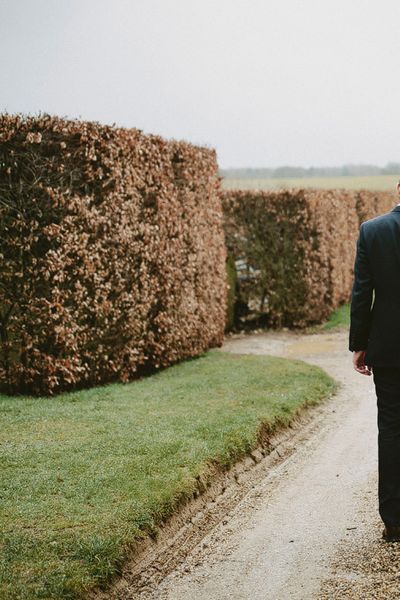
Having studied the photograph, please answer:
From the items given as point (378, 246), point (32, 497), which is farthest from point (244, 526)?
point (378, 246)

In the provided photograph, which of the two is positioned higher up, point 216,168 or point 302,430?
point 216,168

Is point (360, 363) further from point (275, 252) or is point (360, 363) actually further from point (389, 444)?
point (275, 252)

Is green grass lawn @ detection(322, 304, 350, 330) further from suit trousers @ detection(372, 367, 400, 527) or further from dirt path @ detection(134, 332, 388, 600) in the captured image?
suit trousers @ detection(372, 367, 400, 527)

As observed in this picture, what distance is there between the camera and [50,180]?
31.9 ft

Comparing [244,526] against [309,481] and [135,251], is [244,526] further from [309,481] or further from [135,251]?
[135,251]

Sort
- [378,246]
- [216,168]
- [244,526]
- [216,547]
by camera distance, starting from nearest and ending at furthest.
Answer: [378,246] < [216,547] < [244,526] < [216,168]

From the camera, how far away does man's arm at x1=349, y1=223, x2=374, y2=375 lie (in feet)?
17.4

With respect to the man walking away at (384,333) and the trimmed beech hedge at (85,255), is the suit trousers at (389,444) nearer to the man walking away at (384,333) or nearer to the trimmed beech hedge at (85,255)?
the man walking away at (384,333)

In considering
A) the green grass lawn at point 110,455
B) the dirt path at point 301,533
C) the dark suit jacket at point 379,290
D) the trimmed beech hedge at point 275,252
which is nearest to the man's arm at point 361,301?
the dark suit jacket at point 379,290

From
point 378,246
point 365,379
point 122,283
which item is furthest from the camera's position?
point 365,379

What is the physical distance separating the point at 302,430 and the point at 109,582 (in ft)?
14.6

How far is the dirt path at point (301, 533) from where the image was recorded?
491 cm

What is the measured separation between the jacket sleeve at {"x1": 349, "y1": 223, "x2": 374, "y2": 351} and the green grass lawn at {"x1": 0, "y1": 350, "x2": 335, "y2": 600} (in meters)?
2.04

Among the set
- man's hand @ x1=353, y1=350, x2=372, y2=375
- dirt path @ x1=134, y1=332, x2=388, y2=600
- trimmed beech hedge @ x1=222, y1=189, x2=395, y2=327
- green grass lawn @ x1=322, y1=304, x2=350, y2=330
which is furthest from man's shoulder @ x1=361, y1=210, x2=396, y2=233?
green grass lawn @ x1=322, y1=304, x2=350, y2=330
